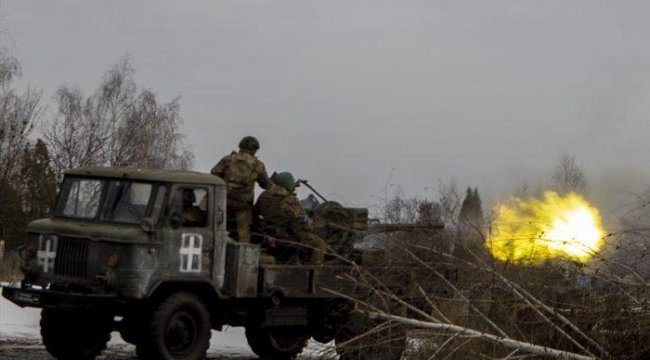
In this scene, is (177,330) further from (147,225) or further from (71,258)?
(71,258)

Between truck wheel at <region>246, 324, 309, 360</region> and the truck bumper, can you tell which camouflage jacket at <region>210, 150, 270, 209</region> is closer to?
truck wheel at <region>246, 324, 309, 360</region>

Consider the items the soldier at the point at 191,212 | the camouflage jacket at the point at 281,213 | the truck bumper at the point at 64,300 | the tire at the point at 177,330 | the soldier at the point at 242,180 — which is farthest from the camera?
the camouflage jacket at the point at 281,213

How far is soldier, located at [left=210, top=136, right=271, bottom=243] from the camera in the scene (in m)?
14.8

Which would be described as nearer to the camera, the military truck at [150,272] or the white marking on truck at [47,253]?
the military truck at [150,272]

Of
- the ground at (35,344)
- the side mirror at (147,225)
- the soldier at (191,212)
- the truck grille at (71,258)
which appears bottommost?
the ground at (35,344)

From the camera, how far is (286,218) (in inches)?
585

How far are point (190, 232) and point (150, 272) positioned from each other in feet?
2.52

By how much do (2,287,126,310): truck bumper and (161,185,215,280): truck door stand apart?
802 millimetres

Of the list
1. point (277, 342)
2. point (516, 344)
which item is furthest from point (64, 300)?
point (516, 344)

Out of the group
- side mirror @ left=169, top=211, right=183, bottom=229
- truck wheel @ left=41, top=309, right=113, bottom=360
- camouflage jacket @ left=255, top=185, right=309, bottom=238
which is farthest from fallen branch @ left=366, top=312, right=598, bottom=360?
truck wheel @ left=41, top=309, right=113, bottom=360

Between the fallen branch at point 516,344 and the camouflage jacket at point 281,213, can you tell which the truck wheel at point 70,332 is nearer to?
the camouflage jacket at point 281,213

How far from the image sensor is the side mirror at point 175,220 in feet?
44.0

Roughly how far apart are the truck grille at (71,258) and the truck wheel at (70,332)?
750mm

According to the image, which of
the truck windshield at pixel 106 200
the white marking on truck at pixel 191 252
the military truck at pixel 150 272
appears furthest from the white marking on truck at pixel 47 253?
the white marking on truck at pixel 191 252
